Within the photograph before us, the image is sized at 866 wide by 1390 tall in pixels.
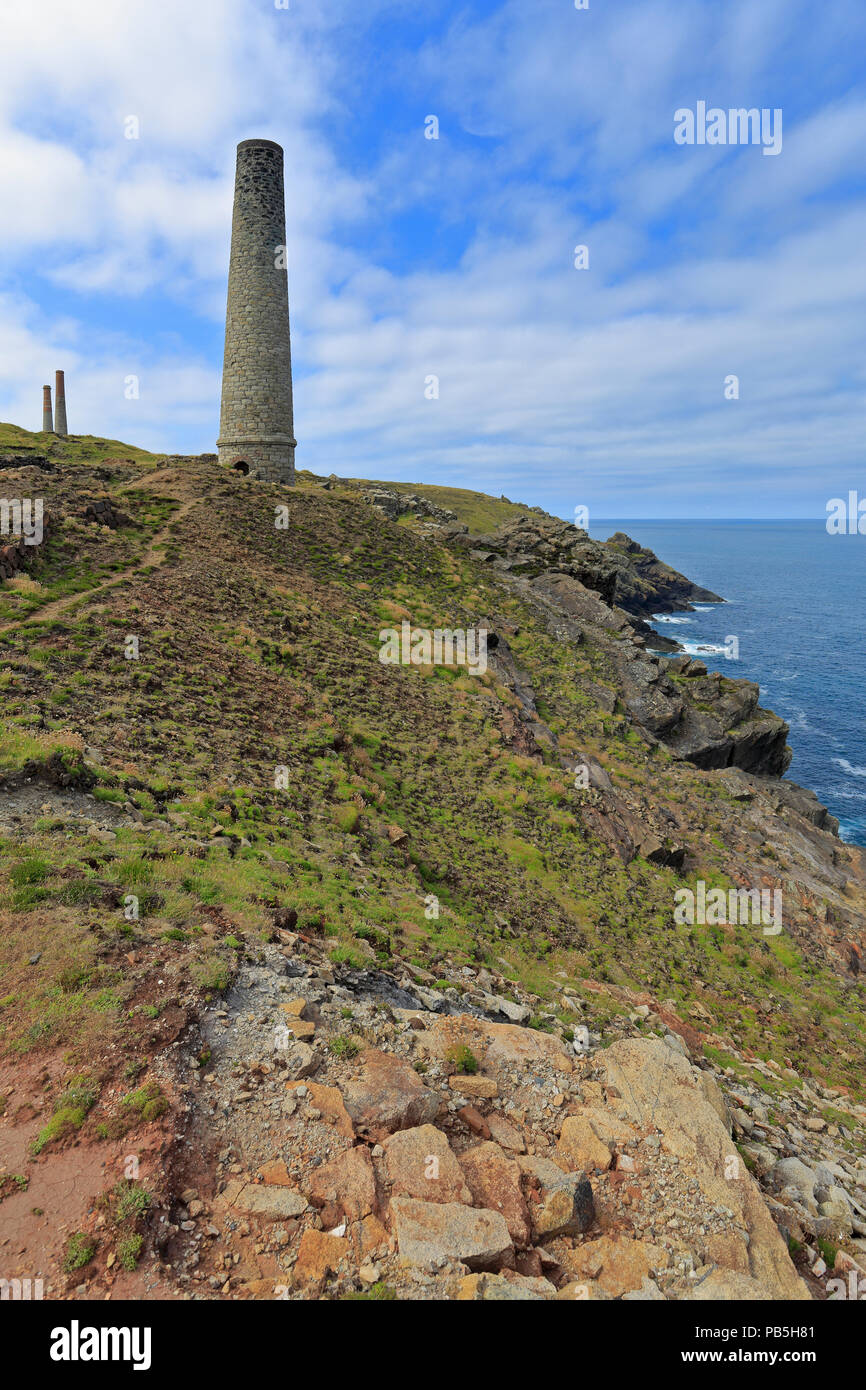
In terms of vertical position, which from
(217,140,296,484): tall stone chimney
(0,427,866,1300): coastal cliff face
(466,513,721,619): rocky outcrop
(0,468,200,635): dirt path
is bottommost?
(0,427,866,1300): coastal cliff face

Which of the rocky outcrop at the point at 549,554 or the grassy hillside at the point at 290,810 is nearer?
the grassy hillside at the point at 290,810

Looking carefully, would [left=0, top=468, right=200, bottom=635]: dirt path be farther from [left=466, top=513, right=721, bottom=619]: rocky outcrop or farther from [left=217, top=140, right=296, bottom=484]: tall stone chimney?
[left=466, top=513, right=721, bottom=619]: rocky outcrop

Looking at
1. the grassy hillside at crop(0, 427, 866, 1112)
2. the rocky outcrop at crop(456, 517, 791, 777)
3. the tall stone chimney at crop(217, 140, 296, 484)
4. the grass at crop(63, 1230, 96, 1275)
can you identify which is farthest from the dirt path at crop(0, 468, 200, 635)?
the rocky outcrop at crop(456, 517, 791, 777)

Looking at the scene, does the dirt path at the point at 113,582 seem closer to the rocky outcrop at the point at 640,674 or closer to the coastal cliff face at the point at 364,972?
the coastal cliff face at the point at 364,972

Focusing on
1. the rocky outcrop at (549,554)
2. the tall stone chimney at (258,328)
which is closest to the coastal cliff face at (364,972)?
the tall stone chimney at (258,328)

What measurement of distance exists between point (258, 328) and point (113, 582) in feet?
76.5

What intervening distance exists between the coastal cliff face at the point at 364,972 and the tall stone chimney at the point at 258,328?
10.3 meters

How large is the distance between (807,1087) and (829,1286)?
8.79 metres

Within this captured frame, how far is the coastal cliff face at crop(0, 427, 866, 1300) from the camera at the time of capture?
292 inches

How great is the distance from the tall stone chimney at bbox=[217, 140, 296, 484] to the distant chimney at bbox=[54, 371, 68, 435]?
4109 cm

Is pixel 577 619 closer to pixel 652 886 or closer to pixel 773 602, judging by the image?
pixel 652 886

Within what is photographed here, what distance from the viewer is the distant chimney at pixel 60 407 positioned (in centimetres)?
7231

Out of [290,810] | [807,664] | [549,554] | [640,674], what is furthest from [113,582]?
[807,664]

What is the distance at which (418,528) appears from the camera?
5531 cm
